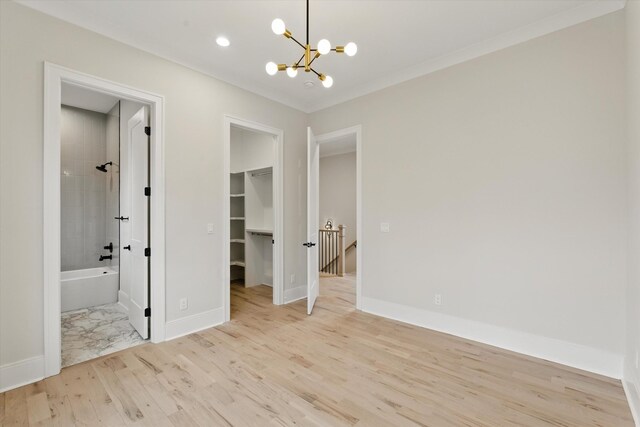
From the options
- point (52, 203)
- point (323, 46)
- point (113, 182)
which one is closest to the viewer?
point (323, 46)

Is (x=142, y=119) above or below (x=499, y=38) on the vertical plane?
below

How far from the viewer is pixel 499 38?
2809 millimetres

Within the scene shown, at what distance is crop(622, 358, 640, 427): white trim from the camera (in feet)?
6.01

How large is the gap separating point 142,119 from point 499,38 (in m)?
3.74

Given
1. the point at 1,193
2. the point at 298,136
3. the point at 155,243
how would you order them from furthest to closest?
1. the point at 298,136
2. the point at 155,243
3. the point at 1,193

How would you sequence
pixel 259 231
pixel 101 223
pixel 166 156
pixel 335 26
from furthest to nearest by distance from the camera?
pixel 259 231 → pixel 101 223 → pixel 166 156 → pixel 335 26

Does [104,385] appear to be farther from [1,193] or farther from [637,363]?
[637,363]

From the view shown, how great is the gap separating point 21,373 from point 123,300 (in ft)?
6.13

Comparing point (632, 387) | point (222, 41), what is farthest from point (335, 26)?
point (632, 387)

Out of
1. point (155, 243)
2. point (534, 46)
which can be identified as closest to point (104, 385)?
point (155, 243)

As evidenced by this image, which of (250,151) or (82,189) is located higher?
(250,151)

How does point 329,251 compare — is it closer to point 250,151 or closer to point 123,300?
point 250,151

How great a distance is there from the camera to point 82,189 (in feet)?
15.2

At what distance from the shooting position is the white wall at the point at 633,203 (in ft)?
6.08
